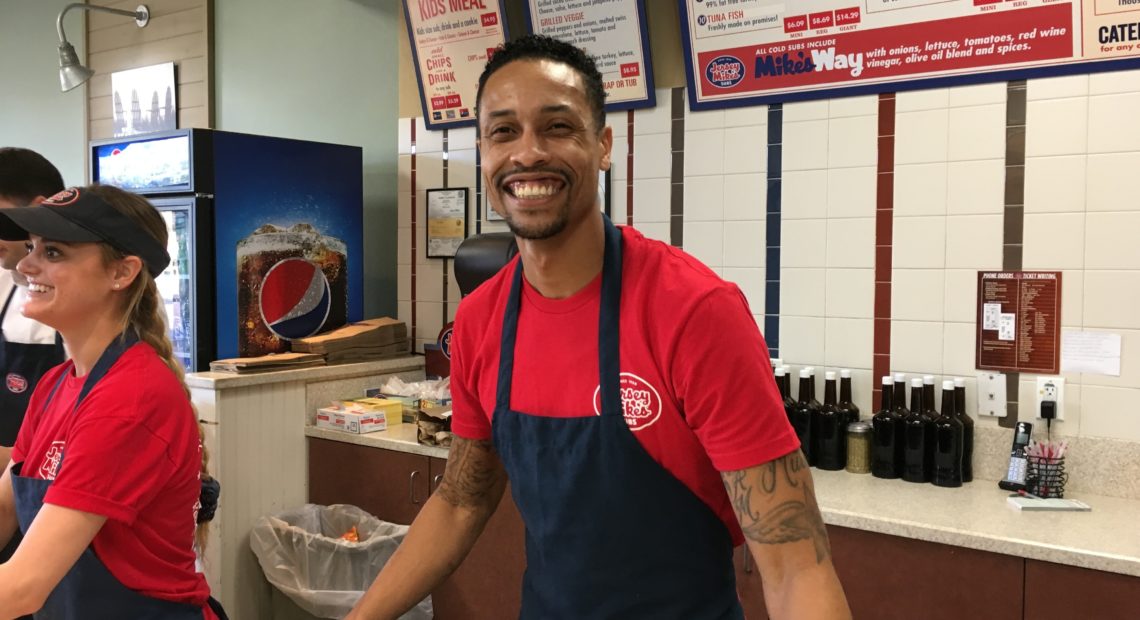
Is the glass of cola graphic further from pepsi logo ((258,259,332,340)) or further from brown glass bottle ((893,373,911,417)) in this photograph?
brown glass bottle ((893,373,911,417))

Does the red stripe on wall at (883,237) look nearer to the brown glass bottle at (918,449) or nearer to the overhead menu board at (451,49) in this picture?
the brown glass bottle at (918,449)

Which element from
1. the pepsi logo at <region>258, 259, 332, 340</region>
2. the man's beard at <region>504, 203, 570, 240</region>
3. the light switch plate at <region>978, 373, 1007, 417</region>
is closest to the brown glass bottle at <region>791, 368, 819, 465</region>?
the light switch plate at <region>978, 373, 1007, 417</region>

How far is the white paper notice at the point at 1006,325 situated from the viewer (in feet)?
9.07

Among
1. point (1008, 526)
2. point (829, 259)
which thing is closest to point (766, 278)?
point (829, 259)

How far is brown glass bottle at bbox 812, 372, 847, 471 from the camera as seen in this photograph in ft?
9.60

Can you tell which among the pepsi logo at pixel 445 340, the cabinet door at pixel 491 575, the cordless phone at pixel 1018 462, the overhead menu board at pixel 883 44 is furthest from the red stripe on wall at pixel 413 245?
the cordless phone at pixel 1018 462

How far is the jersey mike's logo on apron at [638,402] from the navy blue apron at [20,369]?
6.16 feet

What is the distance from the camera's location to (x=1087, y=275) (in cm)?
266

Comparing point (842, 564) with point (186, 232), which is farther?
point (186, 232)

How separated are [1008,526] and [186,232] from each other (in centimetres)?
304

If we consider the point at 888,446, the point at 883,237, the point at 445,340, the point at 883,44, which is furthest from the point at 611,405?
the point at 445,340

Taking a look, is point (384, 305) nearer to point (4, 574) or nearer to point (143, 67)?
point (143, 67)

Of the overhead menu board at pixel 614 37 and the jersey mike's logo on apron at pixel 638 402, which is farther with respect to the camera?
the overhead menu board at pixel 614 37

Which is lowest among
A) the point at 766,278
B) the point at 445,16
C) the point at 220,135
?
the point at 766,278
